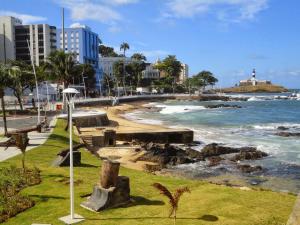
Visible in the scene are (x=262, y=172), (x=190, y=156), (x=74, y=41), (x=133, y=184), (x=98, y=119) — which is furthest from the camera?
(x=74, y=41)

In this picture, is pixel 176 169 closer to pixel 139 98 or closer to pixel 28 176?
pixel 28 176

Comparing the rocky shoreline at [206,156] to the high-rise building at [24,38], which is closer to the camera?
the rocky shoreline at [206,156]

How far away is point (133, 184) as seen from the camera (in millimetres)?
16766

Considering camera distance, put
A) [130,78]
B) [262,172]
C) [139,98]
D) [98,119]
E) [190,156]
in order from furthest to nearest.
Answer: [130,78] < [139,98] < [98,119] < [190,156] < [262,172]

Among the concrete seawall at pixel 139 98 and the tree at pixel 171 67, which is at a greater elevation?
the tree at pixel 171 67

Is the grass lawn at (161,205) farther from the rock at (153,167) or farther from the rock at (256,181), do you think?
the rock at (153,167)

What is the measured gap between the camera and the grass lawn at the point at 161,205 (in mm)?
12492

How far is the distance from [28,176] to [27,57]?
125 metres

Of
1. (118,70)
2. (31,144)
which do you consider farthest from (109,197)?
(118,70)

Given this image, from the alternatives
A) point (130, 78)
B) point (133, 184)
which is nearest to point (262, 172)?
point (133, 184)

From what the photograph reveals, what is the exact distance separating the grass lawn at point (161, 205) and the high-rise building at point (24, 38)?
119866 mm

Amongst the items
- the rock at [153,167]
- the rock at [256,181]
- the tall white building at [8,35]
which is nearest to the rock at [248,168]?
the rock at [256,181]

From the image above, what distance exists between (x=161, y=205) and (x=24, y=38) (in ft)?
442

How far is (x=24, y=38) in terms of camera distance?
139625mm
